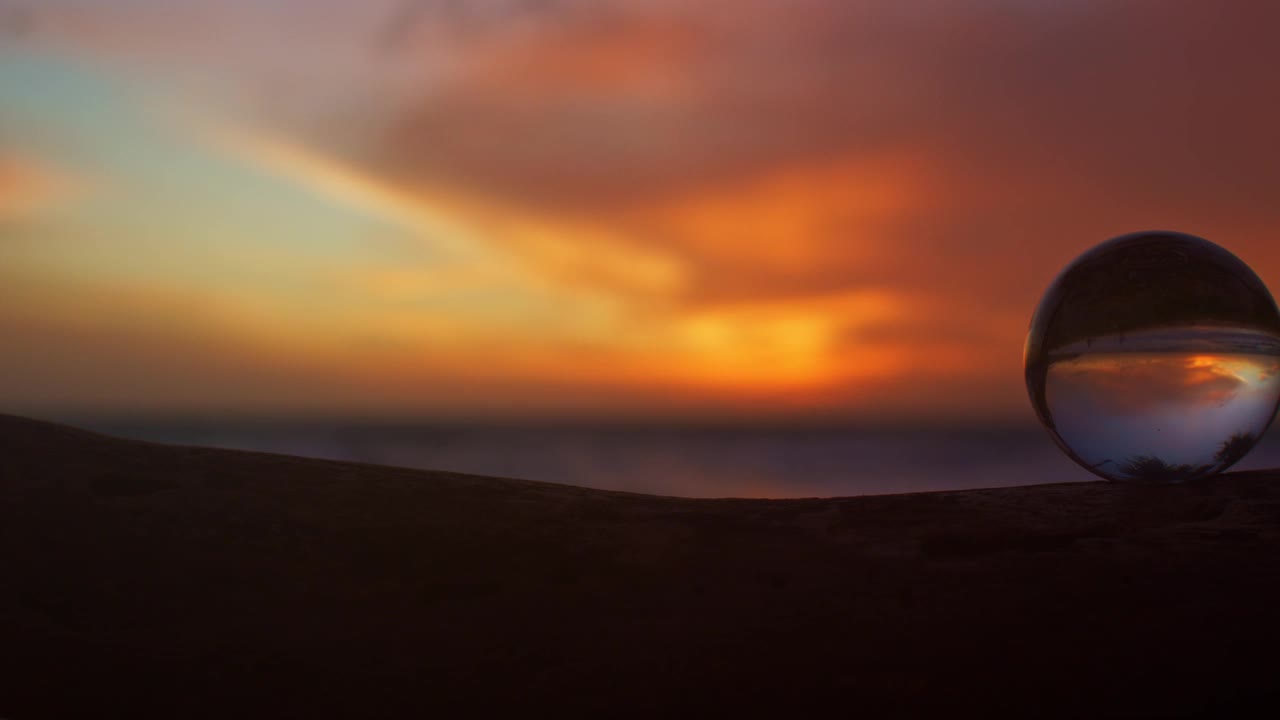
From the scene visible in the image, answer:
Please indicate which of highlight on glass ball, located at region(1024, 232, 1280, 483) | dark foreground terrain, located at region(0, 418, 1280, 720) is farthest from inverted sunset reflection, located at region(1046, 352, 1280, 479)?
dark foreground terrain, located at region(0, 418, 1280, 720)

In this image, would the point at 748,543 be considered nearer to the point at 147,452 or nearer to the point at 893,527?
the point at 893,527

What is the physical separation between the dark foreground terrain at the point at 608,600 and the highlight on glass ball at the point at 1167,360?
48cm

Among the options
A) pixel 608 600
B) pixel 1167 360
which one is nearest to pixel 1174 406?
pixel 1167 360

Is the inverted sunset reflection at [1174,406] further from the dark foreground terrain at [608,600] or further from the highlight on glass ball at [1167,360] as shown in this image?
the dark foreground terrain at [608,600]

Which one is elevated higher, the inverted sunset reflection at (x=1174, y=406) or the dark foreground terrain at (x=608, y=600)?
the inverted sunset reflection at (x=1174, y=406)

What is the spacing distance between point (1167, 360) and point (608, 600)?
9.55ft

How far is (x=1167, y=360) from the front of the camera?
415cm

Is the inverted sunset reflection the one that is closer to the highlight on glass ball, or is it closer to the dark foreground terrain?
the highlight on glass ball

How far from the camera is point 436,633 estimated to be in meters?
2.71

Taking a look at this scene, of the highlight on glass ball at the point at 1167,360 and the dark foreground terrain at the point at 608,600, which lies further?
the highlight on glass ball at the point at 1167,360

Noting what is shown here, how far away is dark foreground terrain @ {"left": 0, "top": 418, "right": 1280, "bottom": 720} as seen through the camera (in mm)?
2406

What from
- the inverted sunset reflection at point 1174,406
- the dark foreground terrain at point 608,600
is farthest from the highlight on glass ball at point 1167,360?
the dark foreground terrain at point 608,600

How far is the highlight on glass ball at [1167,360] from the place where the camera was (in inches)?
163

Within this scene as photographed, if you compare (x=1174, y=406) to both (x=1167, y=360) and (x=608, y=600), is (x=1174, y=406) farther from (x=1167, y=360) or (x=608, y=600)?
(x=608, y=600)
